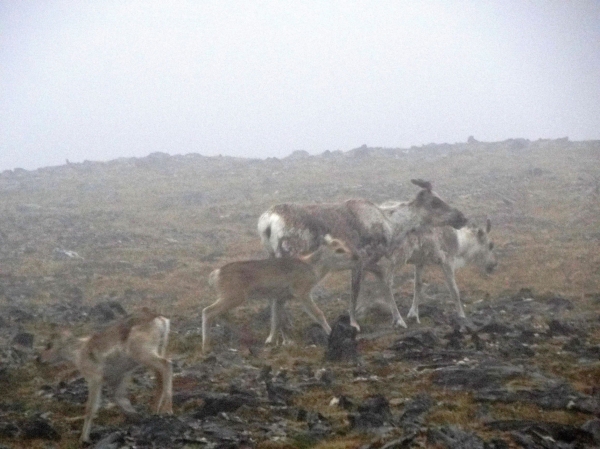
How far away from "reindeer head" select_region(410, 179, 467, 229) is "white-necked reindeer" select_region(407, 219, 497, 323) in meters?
0.34

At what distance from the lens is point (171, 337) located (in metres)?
15.0

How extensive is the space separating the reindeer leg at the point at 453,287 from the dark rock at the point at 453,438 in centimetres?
946

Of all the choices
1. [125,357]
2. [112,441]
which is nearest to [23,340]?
[125,357]

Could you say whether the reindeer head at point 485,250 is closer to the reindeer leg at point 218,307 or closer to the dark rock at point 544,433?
the reindeer leg at point 218,307

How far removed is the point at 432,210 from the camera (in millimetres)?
19625

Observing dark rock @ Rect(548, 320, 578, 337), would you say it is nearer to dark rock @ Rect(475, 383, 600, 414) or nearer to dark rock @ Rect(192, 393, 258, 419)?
dark rock @ Rect(475, 383, 600, 414)

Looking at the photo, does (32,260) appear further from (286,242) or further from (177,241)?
(286,242)

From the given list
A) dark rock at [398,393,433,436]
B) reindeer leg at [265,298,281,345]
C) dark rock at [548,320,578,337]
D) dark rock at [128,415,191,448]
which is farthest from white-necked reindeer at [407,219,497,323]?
dark rock at [128,415,191,448]

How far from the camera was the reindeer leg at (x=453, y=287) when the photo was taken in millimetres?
17812

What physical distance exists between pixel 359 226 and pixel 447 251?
11.7 ft

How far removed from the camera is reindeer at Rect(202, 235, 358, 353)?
568 inches

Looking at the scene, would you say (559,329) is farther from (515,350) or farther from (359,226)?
(359,226)

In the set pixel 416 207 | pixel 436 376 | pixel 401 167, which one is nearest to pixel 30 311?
pixel 416 207

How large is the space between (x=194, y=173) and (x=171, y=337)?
51.2 meters
